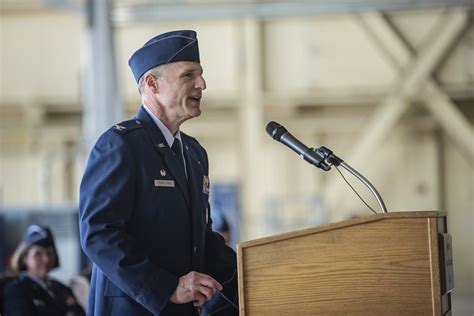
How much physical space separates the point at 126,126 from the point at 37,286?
8.73 ft

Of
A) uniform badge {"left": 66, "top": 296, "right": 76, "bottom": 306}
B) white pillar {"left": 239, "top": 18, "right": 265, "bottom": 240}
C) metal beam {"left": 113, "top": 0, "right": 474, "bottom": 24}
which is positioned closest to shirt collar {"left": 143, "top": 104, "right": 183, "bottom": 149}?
uniform badge {"left": 66, "top": 296, "right": 76, "bottom": 306}

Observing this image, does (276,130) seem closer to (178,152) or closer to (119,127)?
(178,152)

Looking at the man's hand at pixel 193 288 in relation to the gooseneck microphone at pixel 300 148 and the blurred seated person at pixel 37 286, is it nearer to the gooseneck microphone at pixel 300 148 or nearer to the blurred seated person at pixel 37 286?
the gooseneck microphone at pixel 300 148

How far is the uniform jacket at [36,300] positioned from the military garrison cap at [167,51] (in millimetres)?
2306

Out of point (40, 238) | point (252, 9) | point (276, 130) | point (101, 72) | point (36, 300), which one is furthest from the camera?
point (252, 9)

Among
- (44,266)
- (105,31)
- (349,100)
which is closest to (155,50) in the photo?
(44,266)

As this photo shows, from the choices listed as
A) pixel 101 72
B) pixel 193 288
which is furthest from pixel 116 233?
pixel 101 72

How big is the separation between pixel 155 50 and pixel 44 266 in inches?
111

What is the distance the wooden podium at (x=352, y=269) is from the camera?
2.47 metres

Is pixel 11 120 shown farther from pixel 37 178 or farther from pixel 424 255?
pixel 424 255

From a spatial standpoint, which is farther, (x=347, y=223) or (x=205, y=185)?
(x=205, y=185)

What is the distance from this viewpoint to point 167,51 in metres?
2.80

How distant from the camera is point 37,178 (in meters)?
15.8

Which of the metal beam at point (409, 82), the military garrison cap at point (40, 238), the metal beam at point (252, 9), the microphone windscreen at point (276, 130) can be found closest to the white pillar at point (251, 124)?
the metal beam at point (409, 82)
